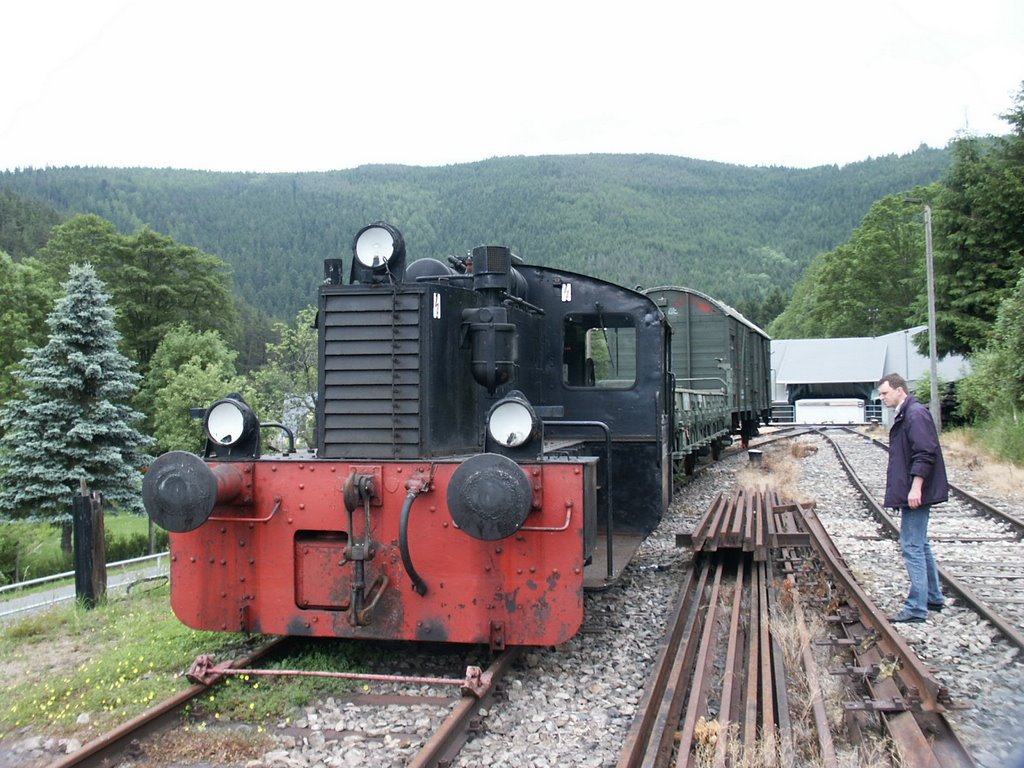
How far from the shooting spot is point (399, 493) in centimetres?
496

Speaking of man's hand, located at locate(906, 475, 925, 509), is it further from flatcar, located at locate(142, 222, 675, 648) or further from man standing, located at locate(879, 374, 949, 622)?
flatcar, located at locate(142, 222, 675, 648)

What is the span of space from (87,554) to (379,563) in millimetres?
4177

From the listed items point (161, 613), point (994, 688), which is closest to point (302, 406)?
point (161, 613)

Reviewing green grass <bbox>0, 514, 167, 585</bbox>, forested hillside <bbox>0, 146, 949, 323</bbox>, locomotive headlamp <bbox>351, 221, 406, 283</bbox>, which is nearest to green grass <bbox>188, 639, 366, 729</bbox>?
locomotive headlamp <bbox>351, 221, 406, 283</bbox>

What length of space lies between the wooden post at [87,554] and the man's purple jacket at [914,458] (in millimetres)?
6776

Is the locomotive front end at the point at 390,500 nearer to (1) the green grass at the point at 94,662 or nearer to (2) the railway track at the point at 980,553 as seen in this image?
(1) the green grass at the point at 94,662

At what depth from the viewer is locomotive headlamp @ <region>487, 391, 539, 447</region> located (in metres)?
4.85

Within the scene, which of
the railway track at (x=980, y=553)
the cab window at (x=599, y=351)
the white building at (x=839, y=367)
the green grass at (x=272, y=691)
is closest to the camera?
the green grass at (x=272, y=691)

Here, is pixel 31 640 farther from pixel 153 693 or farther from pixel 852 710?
pixel 852 710

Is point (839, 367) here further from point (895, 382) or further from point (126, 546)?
point (895, 382)

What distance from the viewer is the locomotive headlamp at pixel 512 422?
15.9ft

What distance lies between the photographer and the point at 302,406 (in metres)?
27.1

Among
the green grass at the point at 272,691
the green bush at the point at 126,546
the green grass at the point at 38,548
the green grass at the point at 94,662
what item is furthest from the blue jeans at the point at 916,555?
the green bush at the point at 126,546

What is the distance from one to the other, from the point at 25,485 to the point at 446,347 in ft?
64.4
